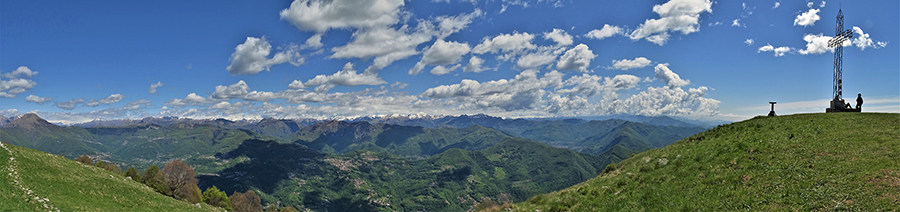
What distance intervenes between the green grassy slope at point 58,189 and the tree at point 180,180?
144 ft

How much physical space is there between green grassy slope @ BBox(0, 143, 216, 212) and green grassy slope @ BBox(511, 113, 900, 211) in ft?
152

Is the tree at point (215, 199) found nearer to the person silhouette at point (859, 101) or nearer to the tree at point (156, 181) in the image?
the tree at point (156, 181)

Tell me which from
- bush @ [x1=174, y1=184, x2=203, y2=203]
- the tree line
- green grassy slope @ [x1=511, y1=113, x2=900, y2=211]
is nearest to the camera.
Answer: green grassy slope @ [x1=511, y1=113, x2=900, y2=211]

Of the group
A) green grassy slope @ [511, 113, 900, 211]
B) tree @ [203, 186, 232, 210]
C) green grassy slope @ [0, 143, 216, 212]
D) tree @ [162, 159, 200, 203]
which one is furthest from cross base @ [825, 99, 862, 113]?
tree @ [203, 186, 232, 210]

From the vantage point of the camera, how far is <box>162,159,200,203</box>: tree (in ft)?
289

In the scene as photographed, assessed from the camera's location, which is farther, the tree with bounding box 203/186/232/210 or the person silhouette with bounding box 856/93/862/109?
the tree with bounding box 203/186/232/210

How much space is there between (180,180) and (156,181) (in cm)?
1252

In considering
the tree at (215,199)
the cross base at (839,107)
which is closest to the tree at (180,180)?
the tree at (215,199)

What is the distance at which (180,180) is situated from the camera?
99125 millimetres

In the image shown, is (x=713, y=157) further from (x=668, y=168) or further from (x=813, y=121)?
(x=813, y=121)

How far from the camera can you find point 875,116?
36.7 metres

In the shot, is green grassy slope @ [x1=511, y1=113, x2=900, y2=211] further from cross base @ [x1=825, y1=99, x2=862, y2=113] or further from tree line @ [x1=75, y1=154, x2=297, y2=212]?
tree line @ [x1=75, y1=154, x2=297, y2=212]

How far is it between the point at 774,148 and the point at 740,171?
22.4 feet

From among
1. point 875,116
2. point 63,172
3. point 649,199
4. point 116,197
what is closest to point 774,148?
point 649,199
